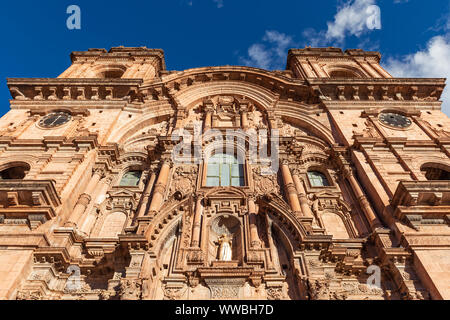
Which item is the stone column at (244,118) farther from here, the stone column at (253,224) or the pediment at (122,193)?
the pediment at (122,193)

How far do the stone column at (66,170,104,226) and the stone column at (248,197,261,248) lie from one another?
7.02 metres

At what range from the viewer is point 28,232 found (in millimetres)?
11258

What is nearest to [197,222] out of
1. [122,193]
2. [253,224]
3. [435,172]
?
[253,224]

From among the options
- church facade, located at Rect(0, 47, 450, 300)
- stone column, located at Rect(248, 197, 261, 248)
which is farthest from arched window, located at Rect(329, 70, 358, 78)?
stone column, located at Rect(248, 197, 261, 248)

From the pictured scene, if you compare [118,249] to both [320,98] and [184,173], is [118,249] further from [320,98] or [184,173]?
[320,98]

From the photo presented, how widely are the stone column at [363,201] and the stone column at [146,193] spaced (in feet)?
31.1

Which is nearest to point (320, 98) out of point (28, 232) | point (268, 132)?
point (268, 132)

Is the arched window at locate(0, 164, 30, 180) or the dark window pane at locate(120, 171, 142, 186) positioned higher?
the dark window pane at locate(120, 171, 142, 186)

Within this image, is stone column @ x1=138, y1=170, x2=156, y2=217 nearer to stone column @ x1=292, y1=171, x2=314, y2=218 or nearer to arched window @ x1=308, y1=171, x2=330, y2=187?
stone column @ x1=292, y1=171, x2=314, y2=218

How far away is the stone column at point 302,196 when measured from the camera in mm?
13778

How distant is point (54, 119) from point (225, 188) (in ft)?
39.5

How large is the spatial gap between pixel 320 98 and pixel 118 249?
53.1 ft

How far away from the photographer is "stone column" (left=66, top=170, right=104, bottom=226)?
13.0 meters

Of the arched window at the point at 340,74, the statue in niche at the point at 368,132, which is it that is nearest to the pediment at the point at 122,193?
the statue in niche at the point at 368,132
